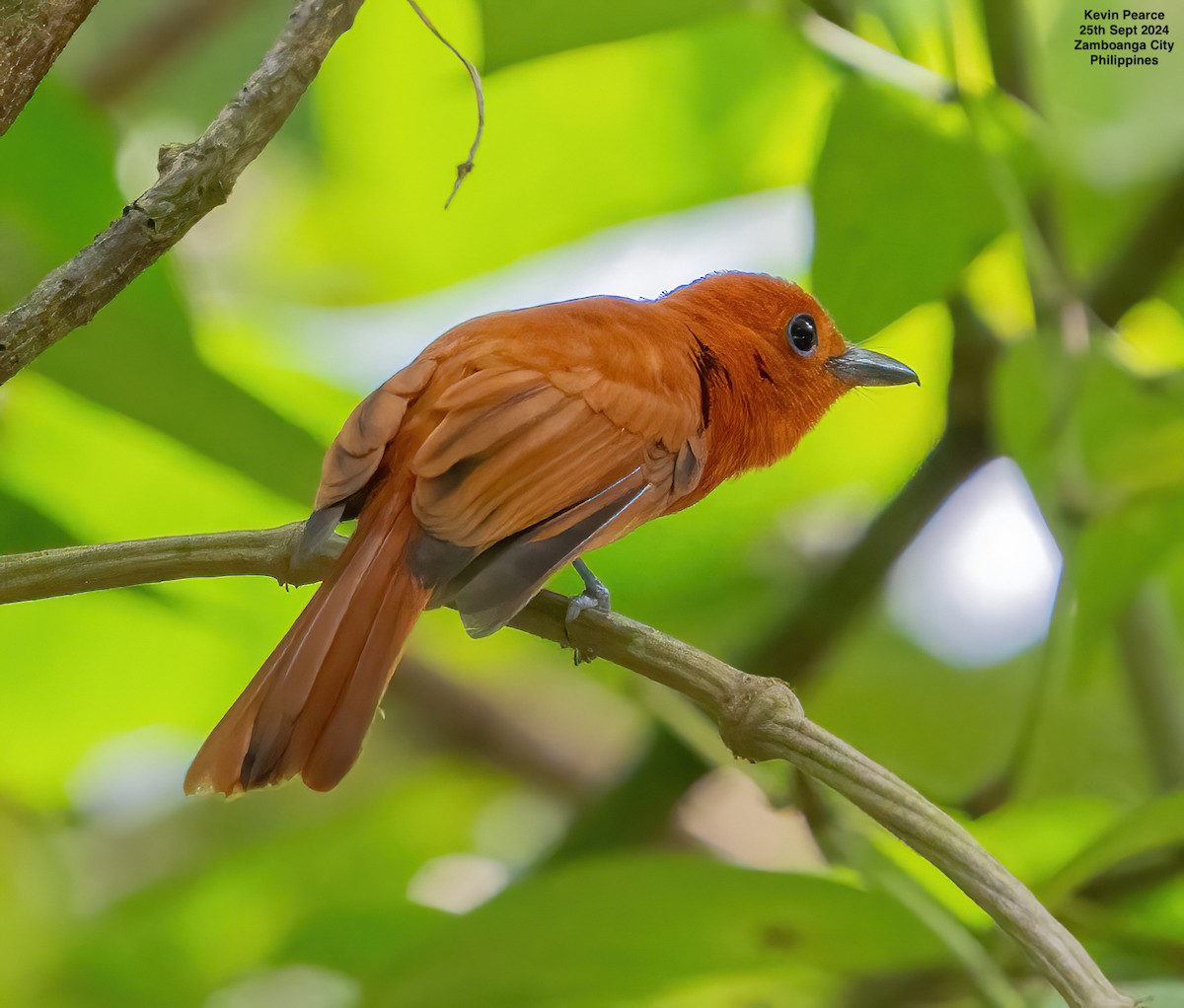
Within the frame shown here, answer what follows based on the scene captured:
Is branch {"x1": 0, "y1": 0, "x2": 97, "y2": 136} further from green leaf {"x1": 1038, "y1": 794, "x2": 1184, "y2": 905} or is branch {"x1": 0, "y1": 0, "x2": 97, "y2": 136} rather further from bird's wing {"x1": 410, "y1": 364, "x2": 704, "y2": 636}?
green leaf {"x1": 1038, "y1": 794, "x2": 1184, "y2": 905}

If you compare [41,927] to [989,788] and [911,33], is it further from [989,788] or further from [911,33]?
[911,33]

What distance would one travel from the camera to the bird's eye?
7.00 feet

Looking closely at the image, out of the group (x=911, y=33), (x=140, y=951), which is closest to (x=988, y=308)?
(x=911, y=33)

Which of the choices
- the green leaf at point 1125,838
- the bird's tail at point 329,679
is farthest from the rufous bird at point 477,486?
the green leaf at point 1125,838

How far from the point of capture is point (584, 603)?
5.00 ft

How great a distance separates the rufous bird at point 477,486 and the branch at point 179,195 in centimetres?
37

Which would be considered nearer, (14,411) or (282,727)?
(282,727)

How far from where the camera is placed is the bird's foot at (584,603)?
57.4 inches

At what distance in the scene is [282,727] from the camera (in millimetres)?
1291

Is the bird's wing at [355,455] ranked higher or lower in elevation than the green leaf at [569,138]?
lower

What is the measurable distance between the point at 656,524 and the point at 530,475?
779 millimetres

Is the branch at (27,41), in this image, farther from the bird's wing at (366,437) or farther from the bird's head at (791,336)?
the bird's head at (791,336)

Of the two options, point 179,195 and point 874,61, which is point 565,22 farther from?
point 179,195

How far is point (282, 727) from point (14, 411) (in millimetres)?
1107
